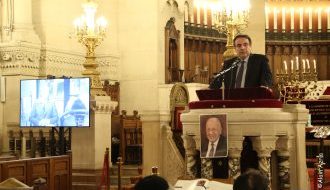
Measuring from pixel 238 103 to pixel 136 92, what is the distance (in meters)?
14.6

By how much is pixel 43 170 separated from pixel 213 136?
17.7ft

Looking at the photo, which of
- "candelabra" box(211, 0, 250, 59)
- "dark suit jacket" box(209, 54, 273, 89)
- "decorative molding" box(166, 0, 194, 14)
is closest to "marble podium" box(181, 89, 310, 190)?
"dark suit jacket" box(209, 54, 273, 89)

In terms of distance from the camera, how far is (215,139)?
688 cm

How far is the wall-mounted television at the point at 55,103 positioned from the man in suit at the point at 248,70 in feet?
21.3

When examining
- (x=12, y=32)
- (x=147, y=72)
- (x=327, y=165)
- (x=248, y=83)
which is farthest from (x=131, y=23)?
(x=248, y=83)

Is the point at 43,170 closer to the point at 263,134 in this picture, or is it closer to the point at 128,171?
the point at 128,171

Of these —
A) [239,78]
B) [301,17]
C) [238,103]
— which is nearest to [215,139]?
[238,103]

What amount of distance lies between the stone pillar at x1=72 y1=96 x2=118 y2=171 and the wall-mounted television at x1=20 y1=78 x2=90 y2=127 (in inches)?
37.4

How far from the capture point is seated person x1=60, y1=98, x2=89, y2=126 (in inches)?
543

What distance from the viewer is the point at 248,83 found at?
25.0 ft

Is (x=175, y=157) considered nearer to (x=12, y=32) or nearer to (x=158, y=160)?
(x=158, y=160)

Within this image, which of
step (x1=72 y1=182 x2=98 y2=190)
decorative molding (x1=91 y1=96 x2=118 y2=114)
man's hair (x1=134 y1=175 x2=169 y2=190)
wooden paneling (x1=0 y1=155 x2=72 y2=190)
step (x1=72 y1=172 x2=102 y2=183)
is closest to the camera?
man's hair (x1=134 y1=175 x2=169 y2=190)

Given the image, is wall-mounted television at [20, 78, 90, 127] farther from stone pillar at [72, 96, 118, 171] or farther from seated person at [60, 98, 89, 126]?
stone pillar at [72, 96, 118, 171]

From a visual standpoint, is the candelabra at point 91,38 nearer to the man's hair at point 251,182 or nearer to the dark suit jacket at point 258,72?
the dark suit jacket at point 258,72
